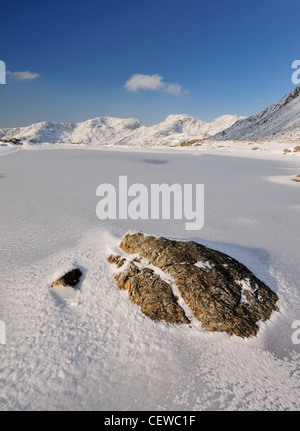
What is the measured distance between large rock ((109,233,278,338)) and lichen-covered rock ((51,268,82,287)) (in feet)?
2.66

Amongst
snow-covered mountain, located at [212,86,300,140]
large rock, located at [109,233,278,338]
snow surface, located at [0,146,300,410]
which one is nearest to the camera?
snow surface, located at [0,146,300,410]

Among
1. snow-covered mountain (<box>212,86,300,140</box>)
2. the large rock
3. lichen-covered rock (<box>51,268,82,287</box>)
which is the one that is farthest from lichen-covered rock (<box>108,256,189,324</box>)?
snow-covered mountain (<box>212,86,300,140</box>)

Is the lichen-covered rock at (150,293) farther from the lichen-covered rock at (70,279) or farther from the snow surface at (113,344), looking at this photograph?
the lichen-covered rock at (70,279)

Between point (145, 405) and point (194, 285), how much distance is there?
1.95 metres

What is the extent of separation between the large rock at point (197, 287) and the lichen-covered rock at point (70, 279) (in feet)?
2.66

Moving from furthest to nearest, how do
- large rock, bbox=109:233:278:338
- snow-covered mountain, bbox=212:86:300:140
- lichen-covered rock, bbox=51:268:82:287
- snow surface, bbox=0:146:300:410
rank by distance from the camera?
snow-covered mountain, bbox=212:86:300:140 < lichen-covered rock, bbox=51:268:82:287 < large rock, bbox=109:233:278:338 < snow surface, bbox=0:146:300:410

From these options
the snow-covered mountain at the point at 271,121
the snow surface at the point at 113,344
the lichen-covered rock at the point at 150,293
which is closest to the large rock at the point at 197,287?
the lichen-covered rock at the point at 150,293

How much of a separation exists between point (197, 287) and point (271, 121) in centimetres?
10570

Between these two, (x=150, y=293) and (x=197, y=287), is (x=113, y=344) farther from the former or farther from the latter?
(x=197, y=287)

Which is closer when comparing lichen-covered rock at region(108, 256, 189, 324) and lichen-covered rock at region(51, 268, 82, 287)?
lichen-covered rock at region(108, 256, 189, 324)

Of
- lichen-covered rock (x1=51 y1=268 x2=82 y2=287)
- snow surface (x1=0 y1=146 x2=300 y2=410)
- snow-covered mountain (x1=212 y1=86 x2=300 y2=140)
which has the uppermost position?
snow-covered mountain (x1=212 y1=86 x2=300 y2=140)

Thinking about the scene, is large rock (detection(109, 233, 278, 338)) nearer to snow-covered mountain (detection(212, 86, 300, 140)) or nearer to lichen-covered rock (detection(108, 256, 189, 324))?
lichen-covered rock (detection(108, 256, 189, 324))

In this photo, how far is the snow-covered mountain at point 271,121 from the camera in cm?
7675

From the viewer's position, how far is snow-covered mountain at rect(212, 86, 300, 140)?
252ft
